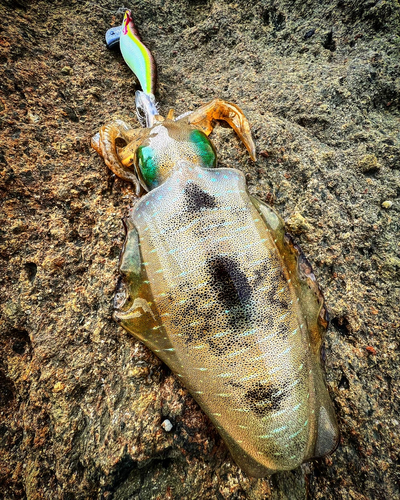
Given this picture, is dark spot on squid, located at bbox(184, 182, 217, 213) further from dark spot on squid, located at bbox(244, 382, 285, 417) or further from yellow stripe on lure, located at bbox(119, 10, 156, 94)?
yellow stripe on lure, located at bbox(119, 10, 156, 94)

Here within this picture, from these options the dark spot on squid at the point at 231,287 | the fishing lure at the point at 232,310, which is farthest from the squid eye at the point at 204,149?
the dark spot on squid at the point at 231,287

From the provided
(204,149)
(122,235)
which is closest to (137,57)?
(204,149)

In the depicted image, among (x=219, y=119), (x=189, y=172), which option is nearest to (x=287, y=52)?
(x=219, y=119)

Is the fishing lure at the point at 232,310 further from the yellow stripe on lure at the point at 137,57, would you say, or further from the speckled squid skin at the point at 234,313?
the yellow stripe on lure at the point at 137,57

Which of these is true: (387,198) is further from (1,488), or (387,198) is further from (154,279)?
(1,488)

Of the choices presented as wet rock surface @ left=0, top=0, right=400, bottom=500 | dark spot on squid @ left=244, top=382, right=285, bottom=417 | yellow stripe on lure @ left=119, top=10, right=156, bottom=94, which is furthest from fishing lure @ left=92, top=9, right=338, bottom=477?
yellow stripe on lure @ left=119, top=10, right=156, bottom=94

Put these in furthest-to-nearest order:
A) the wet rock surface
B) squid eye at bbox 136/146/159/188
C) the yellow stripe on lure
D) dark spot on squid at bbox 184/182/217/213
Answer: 1. the yellow stripe on lure
2. squid eye at bbox 136/146/159/188
3. dark spot on squid at bbox 184/182/217/213
4. the wet rock surface

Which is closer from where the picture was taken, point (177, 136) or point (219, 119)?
point (177, 136)
